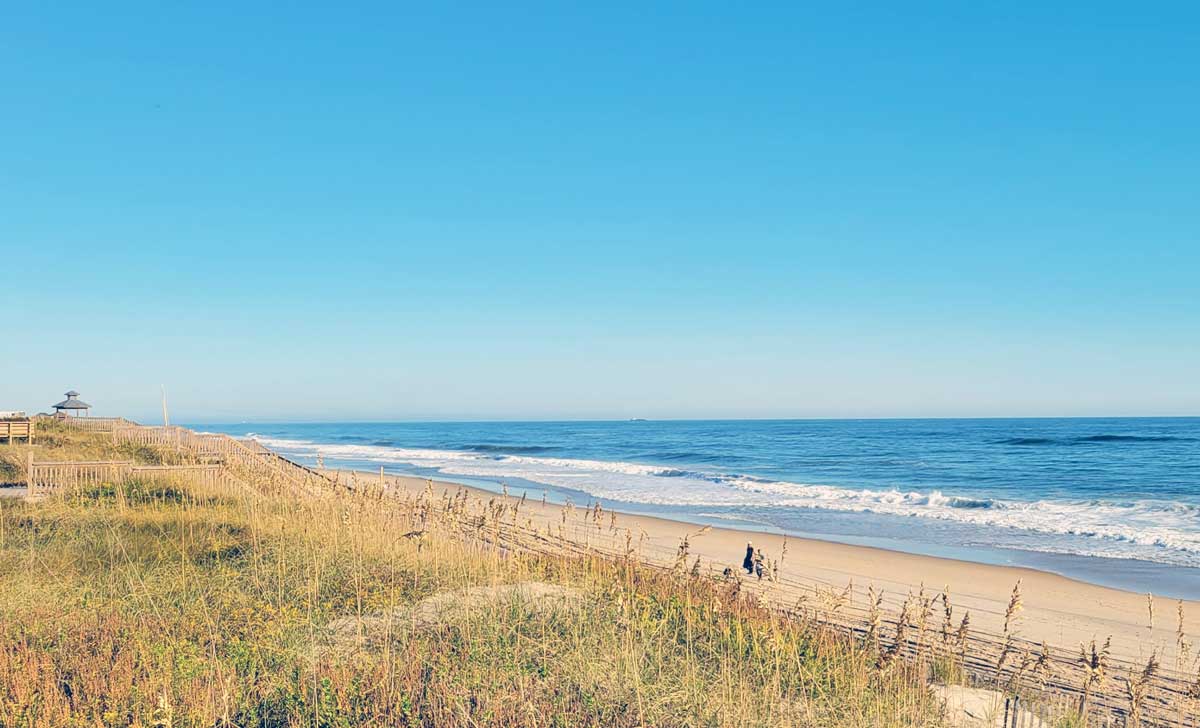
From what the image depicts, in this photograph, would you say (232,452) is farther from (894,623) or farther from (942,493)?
(942,493)

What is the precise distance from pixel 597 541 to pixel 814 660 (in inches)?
350

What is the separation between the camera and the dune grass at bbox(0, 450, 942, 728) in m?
4.55

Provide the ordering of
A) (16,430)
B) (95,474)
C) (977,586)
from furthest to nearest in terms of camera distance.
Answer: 1. (16,430)
2. (95,474)
3. (977,586)

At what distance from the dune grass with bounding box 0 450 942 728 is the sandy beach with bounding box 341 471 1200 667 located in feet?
4.13

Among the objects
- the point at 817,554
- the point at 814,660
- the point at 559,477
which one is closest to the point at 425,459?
the point at 559,477

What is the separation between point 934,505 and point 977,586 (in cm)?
1385

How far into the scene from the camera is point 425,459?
Answer: 178 ft

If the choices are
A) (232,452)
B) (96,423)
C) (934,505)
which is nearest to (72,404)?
(96,423)

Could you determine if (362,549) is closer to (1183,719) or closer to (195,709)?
(195,709)

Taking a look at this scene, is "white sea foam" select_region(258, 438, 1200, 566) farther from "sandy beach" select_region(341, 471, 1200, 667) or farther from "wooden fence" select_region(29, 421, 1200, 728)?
"wooden fence" select_region(29, 421, 1200, 728)

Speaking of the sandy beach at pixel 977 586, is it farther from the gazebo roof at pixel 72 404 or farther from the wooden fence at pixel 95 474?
the gazebo roof at pixel 72 404

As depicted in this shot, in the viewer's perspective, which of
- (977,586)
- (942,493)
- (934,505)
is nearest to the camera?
(977,586)

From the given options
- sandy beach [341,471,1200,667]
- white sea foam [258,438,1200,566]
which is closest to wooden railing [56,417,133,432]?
white sea foam [258,438,1200,566]

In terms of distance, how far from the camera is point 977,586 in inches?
521
